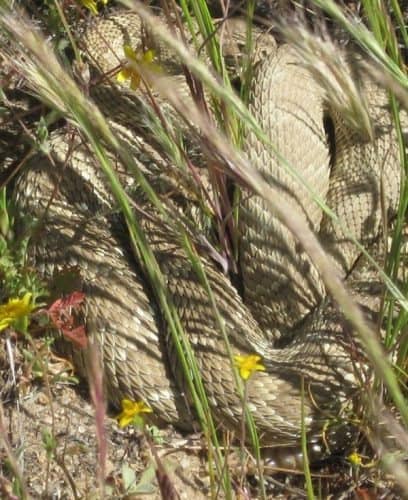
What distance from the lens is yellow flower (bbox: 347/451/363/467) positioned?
7.85 ft

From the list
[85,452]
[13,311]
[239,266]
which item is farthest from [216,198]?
[13,311]

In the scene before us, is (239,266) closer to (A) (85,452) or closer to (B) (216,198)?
(B) (216,198)

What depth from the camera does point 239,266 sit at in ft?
10.2

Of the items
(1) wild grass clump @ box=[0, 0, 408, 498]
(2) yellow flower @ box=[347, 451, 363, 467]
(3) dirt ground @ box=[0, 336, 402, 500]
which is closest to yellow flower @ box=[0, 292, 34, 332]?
(1) wild grass clump @ box=[0, 0, 408, 498]

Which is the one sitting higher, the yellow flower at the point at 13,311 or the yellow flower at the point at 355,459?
the yellow flower at the point at 13,311

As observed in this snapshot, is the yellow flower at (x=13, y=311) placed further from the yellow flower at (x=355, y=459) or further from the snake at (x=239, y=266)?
the yellow flower at (x=355, y=459)

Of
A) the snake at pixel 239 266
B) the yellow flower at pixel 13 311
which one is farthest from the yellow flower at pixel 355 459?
the yellow flower at pixel 13 311

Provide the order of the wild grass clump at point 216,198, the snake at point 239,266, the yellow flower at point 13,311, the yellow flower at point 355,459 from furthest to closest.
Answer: the snake at point 239,266
the yellow flower at point 355,459
the yellow flower at point 13,311
the wild grass clump at point 216,198

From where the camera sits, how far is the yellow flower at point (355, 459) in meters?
2.39

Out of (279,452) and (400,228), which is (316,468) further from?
(400,228)

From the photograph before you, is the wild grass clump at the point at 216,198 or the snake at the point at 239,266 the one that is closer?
the wild grass clump at the point at 216,198

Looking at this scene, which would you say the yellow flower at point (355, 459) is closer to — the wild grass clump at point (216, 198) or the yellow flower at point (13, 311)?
the wild grass clump at point (216, 198)

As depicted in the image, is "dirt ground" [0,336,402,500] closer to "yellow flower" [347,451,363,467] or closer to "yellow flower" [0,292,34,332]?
"yellow flower" [347,451,363,467]


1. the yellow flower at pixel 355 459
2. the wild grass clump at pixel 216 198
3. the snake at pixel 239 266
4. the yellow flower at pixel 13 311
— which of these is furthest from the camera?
the snake at pixel 239 266
